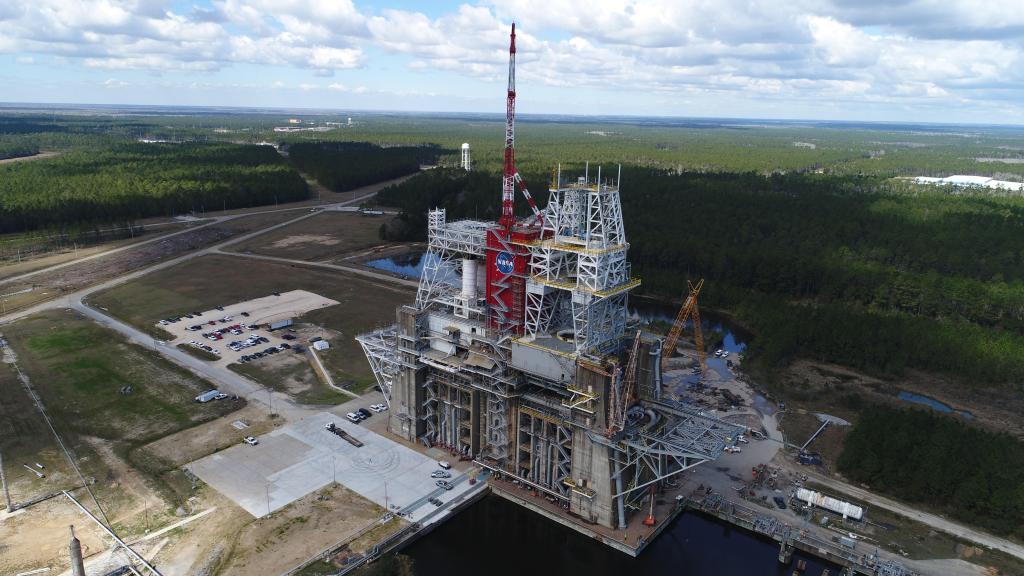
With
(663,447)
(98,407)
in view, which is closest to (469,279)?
(663,447)

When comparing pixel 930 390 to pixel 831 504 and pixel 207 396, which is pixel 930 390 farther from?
pixel 207 396

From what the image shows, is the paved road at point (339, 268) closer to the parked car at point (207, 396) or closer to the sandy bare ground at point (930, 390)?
the parked car at point (207, 396)

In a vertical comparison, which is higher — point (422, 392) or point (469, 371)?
point (469, 371)

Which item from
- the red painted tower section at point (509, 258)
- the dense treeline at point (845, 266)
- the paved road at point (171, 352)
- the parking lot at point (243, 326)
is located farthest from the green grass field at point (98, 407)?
the dense treeline at point (845, 266)

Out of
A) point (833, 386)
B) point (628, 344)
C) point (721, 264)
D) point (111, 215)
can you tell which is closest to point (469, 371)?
point (628, 344)

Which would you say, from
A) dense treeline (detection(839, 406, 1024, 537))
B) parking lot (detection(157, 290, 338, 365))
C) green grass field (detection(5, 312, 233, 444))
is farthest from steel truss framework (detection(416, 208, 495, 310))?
dense treeline (detection(839, 406, 1024, 537))

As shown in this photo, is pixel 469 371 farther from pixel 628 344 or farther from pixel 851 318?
pixel 851 318

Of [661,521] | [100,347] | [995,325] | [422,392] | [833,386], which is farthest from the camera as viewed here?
[995,325]
